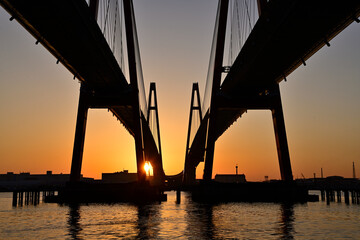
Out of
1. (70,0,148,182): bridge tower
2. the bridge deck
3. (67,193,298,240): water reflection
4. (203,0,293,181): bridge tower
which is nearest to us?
(67,193,298,240): water reflection

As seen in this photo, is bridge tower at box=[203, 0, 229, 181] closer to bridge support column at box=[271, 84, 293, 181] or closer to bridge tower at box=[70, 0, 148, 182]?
bridge support column at box=[271, 84, 293, 181]

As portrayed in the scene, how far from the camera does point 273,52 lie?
2694 centimetres

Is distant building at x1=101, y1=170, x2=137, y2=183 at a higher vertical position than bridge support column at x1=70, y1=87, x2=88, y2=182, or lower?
higher

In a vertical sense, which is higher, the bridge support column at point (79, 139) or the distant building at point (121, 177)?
the distant building at point (121, 177)

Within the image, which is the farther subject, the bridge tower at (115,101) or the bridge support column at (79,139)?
the bridge support column at (79,139)

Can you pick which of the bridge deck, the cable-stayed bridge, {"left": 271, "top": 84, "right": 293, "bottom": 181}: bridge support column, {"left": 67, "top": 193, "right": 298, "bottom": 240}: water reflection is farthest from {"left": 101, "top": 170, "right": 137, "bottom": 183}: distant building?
{"left": 67, "top": 193, "right": 298, "bottom": 240}: water reflection

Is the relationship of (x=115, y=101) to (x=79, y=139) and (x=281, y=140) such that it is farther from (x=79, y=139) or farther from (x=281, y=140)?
(x=281, y=140)

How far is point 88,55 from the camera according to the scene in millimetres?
27625

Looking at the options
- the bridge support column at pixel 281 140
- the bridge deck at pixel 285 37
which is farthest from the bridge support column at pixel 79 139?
the bridge support column at pixel 281 140

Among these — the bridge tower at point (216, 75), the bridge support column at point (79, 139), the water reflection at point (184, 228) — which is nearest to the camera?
the water reflection at point (184, 228)

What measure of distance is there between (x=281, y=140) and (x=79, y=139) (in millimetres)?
17312

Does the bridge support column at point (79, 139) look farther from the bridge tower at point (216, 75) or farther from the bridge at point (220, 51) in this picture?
the bridge tower at point (216, 75)

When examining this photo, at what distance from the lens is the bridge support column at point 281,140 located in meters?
36.0

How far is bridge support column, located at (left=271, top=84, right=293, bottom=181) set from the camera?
35969 millimetres
